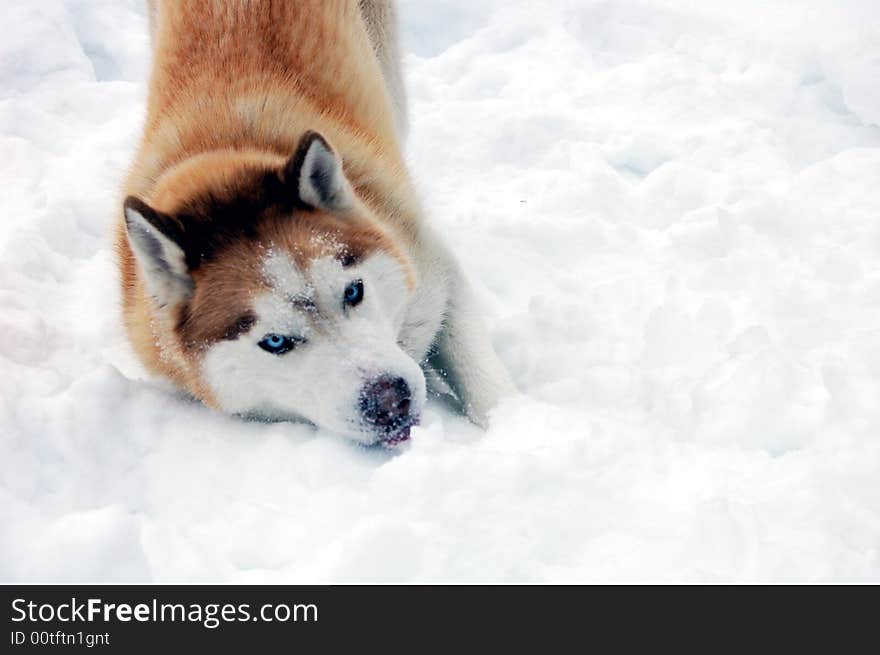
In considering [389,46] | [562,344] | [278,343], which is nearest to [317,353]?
[278,343]

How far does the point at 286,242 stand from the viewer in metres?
2.80

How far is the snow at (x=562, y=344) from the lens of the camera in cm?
222

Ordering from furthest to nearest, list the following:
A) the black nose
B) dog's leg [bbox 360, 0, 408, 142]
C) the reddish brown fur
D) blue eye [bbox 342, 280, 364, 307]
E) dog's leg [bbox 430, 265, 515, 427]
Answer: dog's leg [bbox 360, 0, 408, 142] < dog's leg [bbox 430, 265, 515, 427] < the reddish brown fur < blue eye [bbox 342, 280, 364, 307] < the black nose

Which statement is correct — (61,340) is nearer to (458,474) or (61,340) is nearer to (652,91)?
(458,474)

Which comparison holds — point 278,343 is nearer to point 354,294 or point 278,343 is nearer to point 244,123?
point 354,294

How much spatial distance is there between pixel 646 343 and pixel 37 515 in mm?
2360

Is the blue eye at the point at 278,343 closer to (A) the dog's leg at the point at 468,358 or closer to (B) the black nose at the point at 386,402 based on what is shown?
(B) the black nose at the point at 386,402

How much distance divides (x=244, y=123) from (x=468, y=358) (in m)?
1.42

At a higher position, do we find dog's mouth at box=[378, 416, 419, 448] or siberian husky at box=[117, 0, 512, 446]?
siberian husky at box=[117, 0, 512, 446]

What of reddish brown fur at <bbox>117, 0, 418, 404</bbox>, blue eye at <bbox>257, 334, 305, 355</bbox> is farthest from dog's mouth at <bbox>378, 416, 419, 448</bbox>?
reddish brown fur at <bbox>117, 0, 418, 404</bbox>

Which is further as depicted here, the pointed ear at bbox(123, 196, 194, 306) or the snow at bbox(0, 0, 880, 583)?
the pointed ear at bbox(123, 196, 194, 306)

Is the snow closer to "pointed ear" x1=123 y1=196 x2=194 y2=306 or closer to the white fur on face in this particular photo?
the white fur on face

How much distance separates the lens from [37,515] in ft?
7.66

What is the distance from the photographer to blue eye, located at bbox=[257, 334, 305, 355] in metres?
2.76
